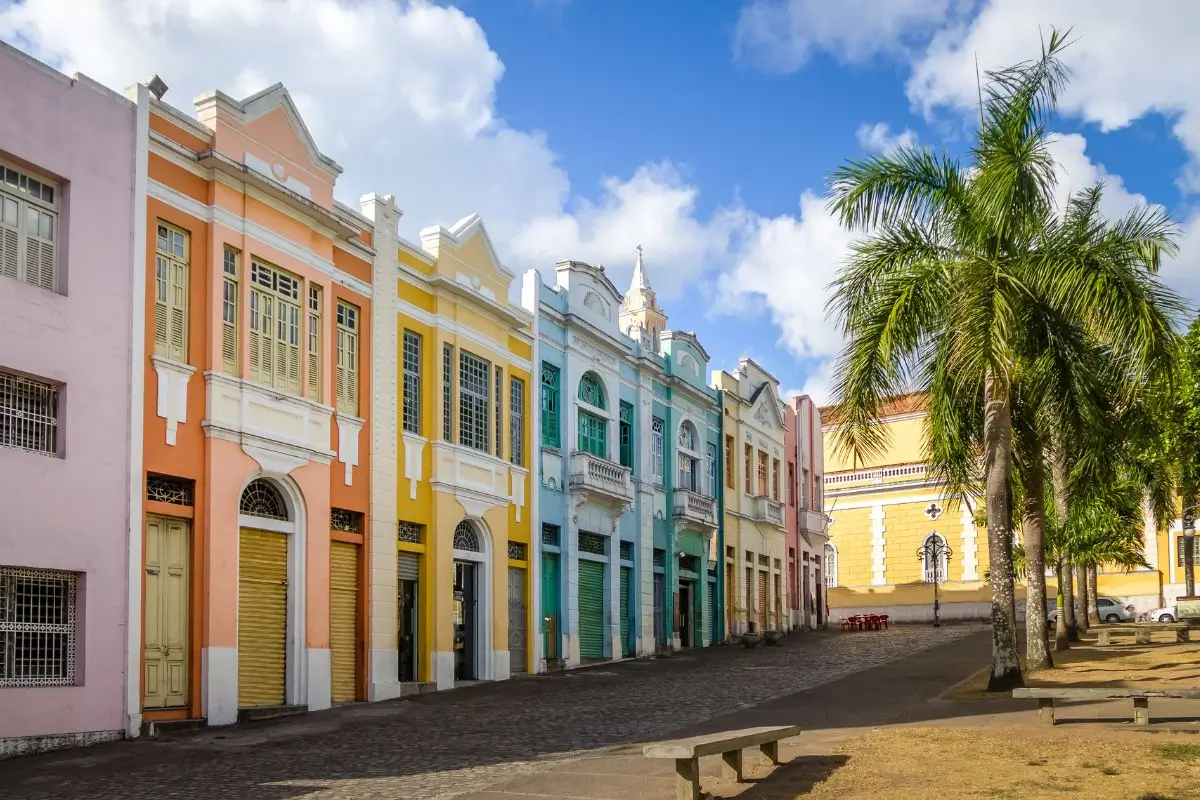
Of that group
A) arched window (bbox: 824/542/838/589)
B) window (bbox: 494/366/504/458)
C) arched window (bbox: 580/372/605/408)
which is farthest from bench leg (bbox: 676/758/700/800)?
arched window (bbox: 824/542/838/589)

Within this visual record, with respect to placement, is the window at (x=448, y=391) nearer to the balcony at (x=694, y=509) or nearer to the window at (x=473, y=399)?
the window at (x=473, y=399)

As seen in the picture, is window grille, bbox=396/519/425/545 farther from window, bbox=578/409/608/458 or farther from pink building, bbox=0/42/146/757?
window, bbox=578/409/608/458

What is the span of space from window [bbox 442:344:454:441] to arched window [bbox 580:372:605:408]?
599cm

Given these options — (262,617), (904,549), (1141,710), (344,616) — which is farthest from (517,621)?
(904,549)

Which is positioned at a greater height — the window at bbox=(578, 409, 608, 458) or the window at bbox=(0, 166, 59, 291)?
the window at bbox=(0, 166, 59, 291)

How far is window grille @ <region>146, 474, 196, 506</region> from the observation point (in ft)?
55.6

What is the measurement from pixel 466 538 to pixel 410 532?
2029 mm

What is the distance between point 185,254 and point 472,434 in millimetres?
8234

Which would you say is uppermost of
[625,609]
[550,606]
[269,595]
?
[269,595]

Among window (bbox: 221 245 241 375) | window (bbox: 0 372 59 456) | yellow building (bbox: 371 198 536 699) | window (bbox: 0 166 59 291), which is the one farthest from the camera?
yellow building (bbox: 371 198 536 699)

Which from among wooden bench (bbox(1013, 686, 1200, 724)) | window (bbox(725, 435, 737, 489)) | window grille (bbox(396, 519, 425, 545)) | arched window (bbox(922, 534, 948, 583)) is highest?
window (bbox(725, 435, 737, 489))

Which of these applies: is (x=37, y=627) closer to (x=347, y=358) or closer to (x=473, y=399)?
(x=347, y=358)

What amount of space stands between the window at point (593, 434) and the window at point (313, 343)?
10.2 meters

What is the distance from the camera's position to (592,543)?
3000cm
